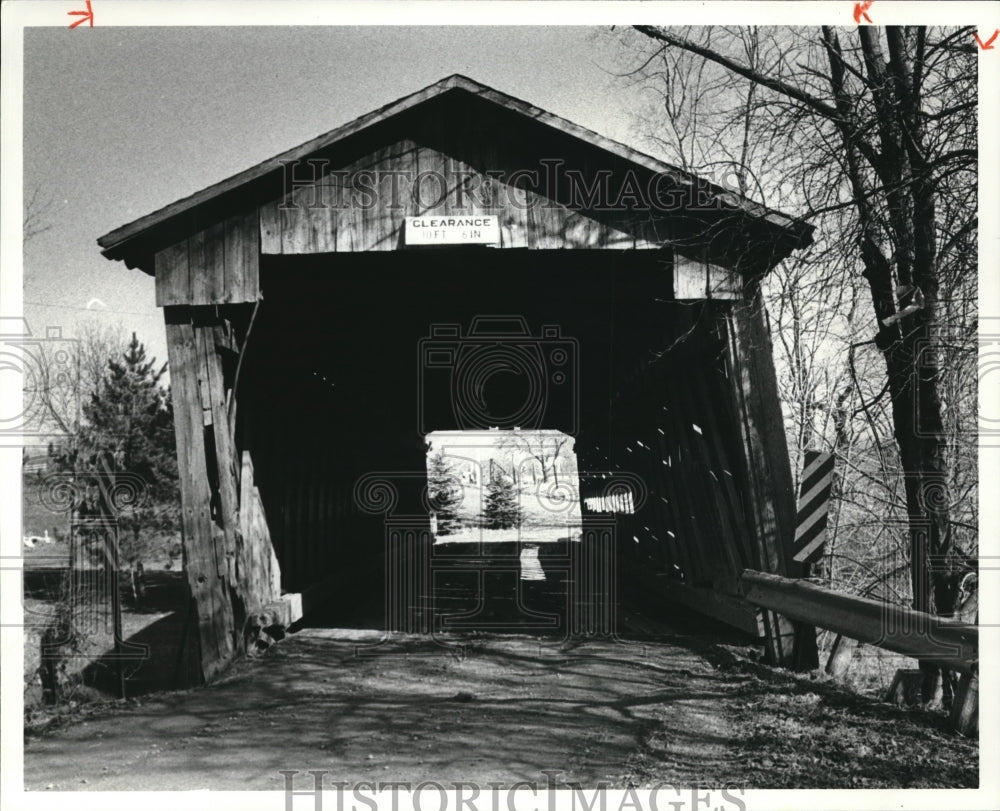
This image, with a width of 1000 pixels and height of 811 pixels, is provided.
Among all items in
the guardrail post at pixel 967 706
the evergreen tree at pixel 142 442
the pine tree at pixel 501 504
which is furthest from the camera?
the pine tree at pixel 501 504

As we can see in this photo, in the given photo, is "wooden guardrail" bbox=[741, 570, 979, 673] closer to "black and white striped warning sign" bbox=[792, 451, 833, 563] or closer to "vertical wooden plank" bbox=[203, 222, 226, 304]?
"black and white striped warning sign" bbox=[792, 451, 833, 563]

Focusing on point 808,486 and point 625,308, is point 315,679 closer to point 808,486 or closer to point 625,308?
point 808,486

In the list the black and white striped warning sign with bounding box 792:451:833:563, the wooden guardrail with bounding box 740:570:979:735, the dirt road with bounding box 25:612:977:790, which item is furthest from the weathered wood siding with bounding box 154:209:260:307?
the wooden guardrail with bounding box 740:570:979:735

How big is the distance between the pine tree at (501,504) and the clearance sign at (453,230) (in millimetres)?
16373

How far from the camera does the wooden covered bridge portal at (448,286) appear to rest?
750 centimetres

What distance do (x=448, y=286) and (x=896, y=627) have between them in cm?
562

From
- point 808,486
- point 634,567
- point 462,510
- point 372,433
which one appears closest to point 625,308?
point 808,486

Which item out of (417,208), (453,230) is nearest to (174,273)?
(417,208)

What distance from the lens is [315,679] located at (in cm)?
719

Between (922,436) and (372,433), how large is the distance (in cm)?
1006

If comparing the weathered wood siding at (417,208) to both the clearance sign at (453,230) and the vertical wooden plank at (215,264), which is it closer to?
the clearance sign at (453,230)

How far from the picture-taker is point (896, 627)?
5441mm

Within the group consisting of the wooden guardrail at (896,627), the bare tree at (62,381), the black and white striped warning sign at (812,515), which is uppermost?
the bare tree at (62,381)

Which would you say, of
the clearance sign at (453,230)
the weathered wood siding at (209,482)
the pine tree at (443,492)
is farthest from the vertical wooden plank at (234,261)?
the pine tree at (443,492)
